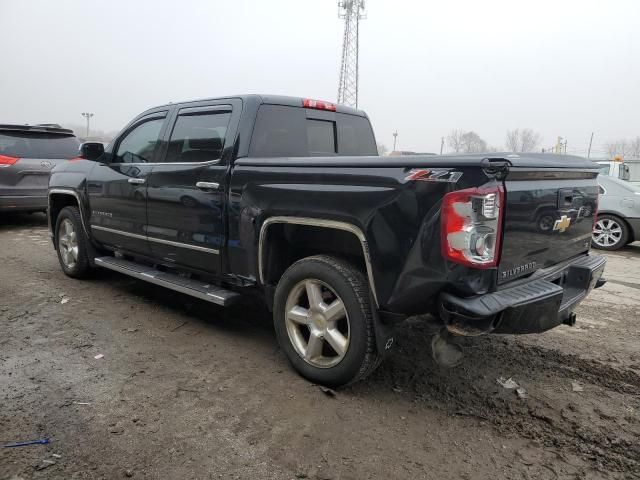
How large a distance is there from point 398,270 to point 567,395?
4.98 ft

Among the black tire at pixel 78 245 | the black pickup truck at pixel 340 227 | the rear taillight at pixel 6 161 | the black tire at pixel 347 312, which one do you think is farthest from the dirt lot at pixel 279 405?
the rear taillight at pixel 6 161

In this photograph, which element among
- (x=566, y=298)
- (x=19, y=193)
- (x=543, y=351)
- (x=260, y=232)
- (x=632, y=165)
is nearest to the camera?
(x=566, y=298)

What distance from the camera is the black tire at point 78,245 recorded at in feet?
17.6

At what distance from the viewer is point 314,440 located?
2.58 meters

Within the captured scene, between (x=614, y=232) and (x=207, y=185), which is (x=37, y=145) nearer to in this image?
(x=207, y=185)

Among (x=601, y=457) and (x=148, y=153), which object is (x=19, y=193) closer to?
(x=148, y=153)

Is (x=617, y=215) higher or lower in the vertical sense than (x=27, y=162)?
lower

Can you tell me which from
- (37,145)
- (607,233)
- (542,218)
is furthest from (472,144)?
(542,218)

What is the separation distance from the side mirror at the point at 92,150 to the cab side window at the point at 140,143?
0.20 m

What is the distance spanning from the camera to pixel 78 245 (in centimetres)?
544

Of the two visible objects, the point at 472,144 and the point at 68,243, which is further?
the point at 472,144

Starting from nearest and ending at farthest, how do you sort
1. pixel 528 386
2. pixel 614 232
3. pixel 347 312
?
pixel 347 312 < pixel 528 386 < pixel 614 232

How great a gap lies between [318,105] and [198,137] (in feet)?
3.51

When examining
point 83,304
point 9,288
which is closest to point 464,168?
point 83,304
